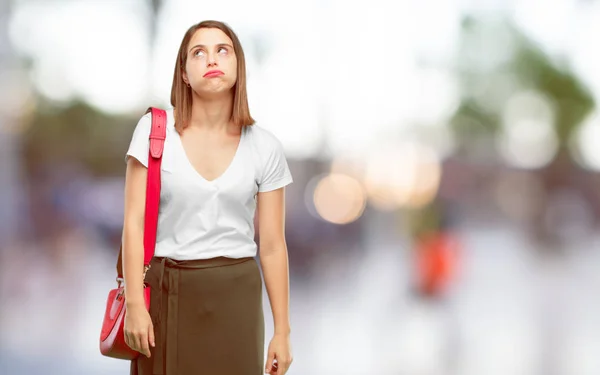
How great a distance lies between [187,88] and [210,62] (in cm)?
11

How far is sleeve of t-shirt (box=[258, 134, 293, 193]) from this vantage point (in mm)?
1966

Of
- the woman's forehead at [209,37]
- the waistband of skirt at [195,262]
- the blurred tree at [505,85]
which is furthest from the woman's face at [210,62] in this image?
the blurred tree at [505,85]

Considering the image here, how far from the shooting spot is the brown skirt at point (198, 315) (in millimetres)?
1907

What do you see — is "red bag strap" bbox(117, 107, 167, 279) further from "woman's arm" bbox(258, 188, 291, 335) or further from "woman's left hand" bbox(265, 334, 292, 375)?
"woman's left hand" bbox(265, 334, 292, 375)

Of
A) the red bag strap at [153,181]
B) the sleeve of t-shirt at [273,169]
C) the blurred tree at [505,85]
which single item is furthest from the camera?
the blurred tree at [505,85]

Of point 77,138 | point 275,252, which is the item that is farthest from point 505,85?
point 275,252

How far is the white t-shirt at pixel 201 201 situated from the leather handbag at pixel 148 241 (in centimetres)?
2

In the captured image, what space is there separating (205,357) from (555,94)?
44.5ft

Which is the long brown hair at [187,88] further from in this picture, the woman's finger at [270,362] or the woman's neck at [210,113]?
the woman's finger at [270,362]

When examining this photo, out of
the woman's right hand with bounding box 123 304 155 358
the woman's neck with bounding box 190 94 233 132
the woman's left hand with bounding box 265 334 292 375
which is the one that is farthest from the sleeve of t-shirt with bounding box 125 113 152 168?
the woman's left hand with bounding box 265 334 292 375

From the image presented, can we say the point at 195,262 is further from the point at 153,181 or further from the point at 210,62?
the point at 210,62

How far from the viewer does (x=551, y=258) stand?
14.5 metres

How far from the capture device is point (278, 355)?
2021 millimetres

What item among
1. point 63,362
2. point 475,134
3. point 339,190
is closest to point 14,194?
point 63,362
